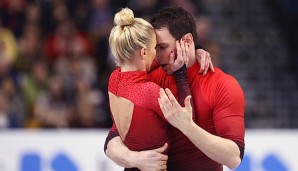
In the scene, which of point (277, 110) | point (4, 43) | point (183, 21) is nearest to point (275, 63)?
point (277, 110)

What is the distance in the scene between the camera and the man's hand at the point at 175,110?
378 centimetres

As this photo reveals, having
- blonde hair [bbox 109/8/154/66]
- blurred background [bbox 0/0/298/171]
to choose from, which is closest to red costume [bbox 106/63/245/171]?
blonde hair [bbox 109/8/154/66]

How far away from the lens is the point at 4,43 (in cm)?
985

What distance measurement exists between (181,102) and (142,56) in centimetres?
33

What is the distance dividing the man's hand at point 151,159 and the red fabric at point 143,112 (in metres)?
0.04

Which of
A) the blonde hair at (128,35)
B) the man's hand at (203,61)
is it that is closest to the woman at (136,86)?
the blonde hair at (128,35)

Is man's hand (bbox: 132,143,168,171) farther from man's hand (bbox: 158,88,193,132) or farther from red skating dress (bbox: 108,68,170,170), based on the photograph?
man's hand (bbox: 158,88,193,132)

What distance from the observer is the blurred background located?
890cm

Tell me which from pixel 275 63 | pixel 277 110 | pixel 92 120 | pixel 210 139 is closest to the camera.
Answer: pixel 210 139

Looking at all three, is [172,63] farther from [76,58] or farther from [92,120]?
→ [76,58]

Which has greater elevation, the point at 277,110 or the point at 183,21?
the point at 183,21

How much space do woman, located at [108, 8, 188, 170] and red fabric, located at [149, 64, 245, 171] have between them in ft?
0.52

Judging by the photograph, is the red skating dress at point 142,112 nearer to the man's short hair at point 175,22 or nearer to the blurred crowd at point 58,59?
the man's short hair at point 175,22

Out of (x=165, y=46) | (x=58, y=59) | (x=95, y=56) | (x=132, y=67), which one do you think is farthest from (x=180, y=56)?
(x=58, y=59)
